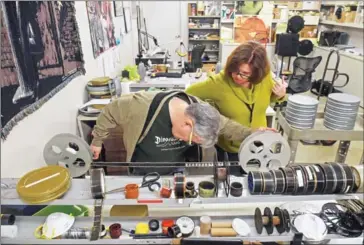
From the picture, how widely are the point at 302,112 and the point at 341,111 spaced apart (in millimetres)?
278

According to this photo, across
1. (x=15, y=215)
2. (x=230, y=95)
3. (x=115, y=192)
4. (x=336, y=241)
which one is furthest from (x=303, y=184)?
(x=15, y=215)

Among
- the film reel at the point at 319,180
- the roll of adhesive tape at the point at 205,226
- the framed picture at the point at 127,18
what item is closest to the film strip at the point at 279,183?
the film reel at the point at 319,180

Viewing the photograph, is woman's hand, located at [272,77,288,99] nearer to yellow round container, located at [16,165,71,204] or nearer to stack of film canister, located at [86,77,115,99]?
yellow round container, located at [16,165,71,204]

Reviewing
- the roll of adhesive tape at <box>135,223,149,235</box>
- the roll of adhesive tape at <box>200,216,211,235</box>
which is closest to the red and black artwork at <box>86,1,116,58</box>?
the roll of adhesive tape at <box>135,223,149,235</box>

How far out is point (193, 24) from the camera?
608 cm

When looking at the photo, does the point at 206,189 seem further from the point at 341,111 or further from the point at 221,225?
the point at 341,111

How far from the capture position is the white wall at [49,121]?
1.30 meters


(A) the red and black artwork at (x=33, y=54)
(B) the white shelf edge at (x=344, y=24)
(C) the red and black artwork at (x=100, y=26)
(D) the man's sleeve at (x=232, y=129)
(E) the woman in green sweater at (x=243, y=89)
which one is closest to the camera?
(A) the red and black artwork at (x=33, y=54)

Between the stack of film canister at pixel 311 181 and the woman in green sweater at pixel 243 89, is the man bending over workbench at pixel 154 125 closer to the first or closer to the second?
the woman in green sweater at pixel 243 89

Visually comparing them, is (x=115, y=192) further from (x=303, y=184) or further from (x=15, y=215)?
(x=303, y=184)

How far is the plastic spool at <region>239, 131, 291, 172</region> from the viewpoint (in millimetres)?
1002

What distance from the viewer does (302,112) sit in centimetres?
204

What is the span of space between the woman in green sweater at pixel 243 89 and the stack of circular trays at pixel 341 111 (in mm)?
588

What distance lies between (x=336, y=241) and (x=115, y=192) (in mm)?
861
